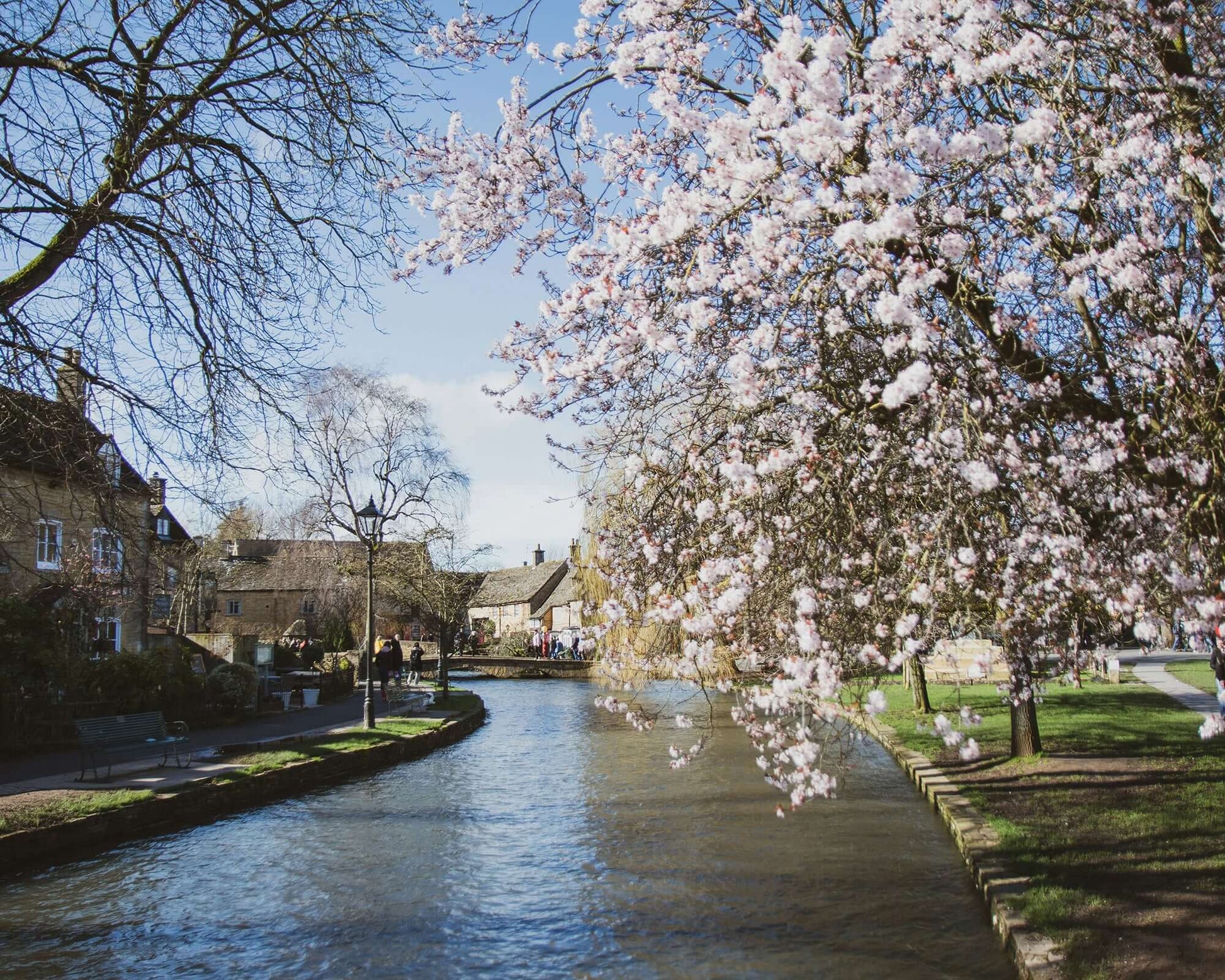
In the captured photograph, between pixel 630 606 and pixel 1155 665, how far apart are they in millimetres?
26883

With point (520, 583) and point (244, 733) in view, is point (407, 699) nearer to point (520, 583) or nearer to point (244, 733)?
point (244, 733)

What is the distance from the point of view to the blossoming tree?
538 centimetres

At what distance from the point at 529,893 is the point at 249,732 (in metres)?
11.3

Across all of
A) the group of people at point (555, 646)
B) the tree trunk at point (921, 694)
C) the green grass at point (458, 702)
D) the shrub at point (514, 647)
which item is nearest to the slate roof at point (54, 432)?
the tree trunk at point (921, 694)

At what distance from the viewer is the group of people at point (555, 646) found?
48.6 m

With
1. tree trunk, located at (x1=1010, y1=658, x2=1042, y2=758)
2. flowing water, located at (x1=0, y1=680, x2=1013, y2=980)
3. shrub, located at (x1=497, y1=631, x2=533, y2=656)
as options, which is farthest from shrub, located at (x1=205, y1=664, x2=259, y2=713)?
shrub, located at (x1=497, y1=631, x2=533, y2=656)

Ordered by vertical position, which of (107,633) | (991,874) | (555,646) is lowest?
(991,874)

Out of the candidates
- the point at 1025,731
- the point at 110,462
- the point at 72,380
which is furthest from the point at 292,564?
the point at 1025,731

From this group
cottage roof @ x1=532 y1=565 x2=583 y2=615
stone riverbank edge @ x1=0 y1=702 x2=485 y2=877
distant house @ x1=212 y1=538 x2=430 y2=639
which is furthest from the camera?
cottage roof @ x1=532 y1=565 x2=583 y2=615

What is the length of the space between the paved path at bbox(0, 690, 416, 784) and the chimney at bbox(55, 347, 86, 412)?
6108 mm

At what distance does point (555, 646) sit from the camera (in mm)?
53750

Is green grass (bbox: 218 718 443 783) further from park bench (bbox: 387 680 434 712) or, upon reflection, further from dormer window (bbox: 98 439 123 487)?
dormer window (bbox: 98 439 123 487)

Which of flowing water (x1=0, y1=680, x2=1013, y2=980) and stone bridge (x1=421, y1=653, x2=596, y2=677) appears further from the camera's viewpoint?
stone bridge (x1=421, y1=653, x2=596, y2=677)

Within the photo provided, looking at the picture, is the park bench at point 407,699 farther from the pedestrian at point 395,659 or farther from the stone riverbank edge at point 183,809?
the stone riverbank edge at point 183,809
